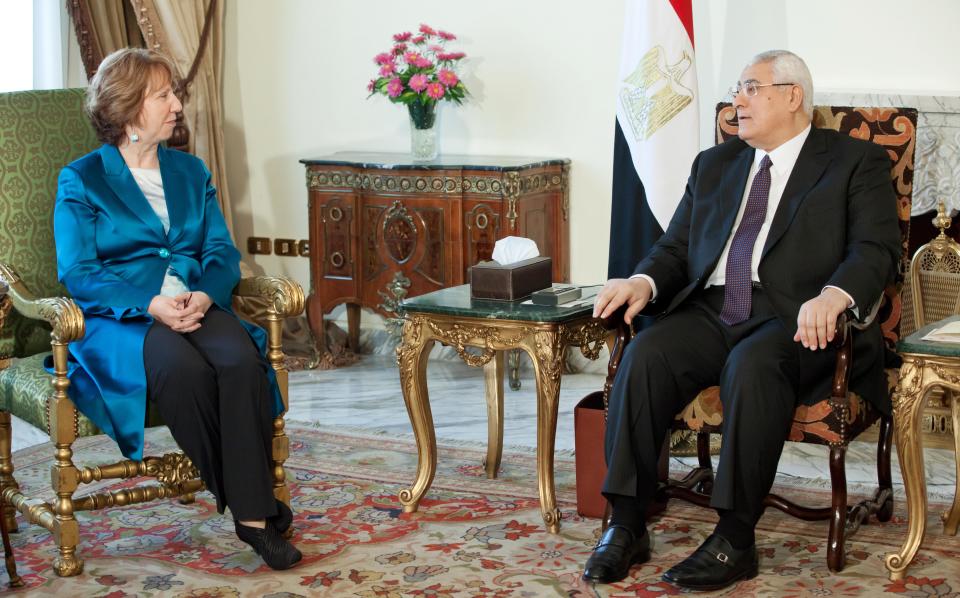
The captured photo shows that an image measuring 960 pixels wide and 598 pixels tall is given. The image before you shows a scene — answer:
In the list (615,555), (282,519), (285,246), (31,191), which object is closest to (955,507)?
(615,555)

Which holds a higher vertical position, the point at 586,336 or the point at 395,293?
the point at 586,336

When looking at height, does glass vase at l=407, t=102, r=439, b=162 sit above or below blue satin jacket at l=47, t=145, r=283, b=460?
above

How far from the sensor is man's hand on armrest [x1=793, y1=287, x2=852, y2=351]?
310 cm

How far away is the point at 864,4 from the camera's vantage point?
489 centimetres

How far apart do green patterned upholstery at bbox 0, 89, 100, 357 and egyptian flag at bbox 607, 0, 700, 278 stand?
1916mm

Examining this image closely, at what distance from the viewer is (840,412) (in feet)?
10.2

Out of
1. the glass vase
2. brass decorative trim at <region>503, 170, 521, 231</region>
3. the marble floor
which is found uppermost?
the glass vase

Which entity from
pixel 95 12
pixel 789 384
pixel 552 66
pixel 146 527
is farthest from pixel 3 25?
pixel 789 384

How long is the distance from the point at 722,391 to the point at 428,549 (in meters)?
0.93

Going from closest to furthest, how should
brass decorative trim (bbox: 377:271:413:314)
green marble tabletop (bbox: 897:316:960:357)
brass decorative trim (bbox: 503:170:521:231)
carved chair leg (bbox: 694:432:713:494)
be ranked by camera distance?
green marble tabletop (bbox: 897:316:960:357) → carved chair leg (bbox: 694:432:713:494) → brass decorative trim (bbox: 503:170:521:231) → brass decorative trim (bbox: 377:271:413:314)

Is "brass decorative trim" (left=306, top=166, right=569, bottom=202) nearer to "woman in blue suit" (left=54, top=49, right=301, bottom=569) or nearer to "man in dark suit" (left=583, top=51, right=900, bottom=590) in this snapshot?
"man in dark suit" (left=583, top=51, right=900, bottom=590)

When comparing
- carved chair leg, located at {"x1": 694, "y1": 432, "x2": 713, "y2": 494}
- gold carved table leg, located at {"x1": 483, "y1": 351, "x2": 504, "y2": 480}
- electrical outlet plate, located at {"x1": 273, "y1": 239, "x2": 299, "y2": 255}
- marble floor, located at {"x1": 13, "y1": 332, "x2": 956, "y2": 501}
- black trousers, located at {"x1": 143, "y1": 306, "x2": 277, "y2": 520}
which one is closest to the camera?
black trousers, located at {"x1": 143, "y1": 306, "x2": 277, "y2": 520}

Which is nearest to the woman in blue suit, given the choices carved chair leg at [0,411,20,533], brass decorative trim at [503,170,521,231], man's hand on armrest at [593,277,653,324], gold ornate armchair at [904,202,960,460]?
carved chair leg at [0,411,20,533]

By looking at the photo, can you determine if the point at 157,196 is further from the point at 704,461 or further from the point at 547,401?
the point at 704,461
